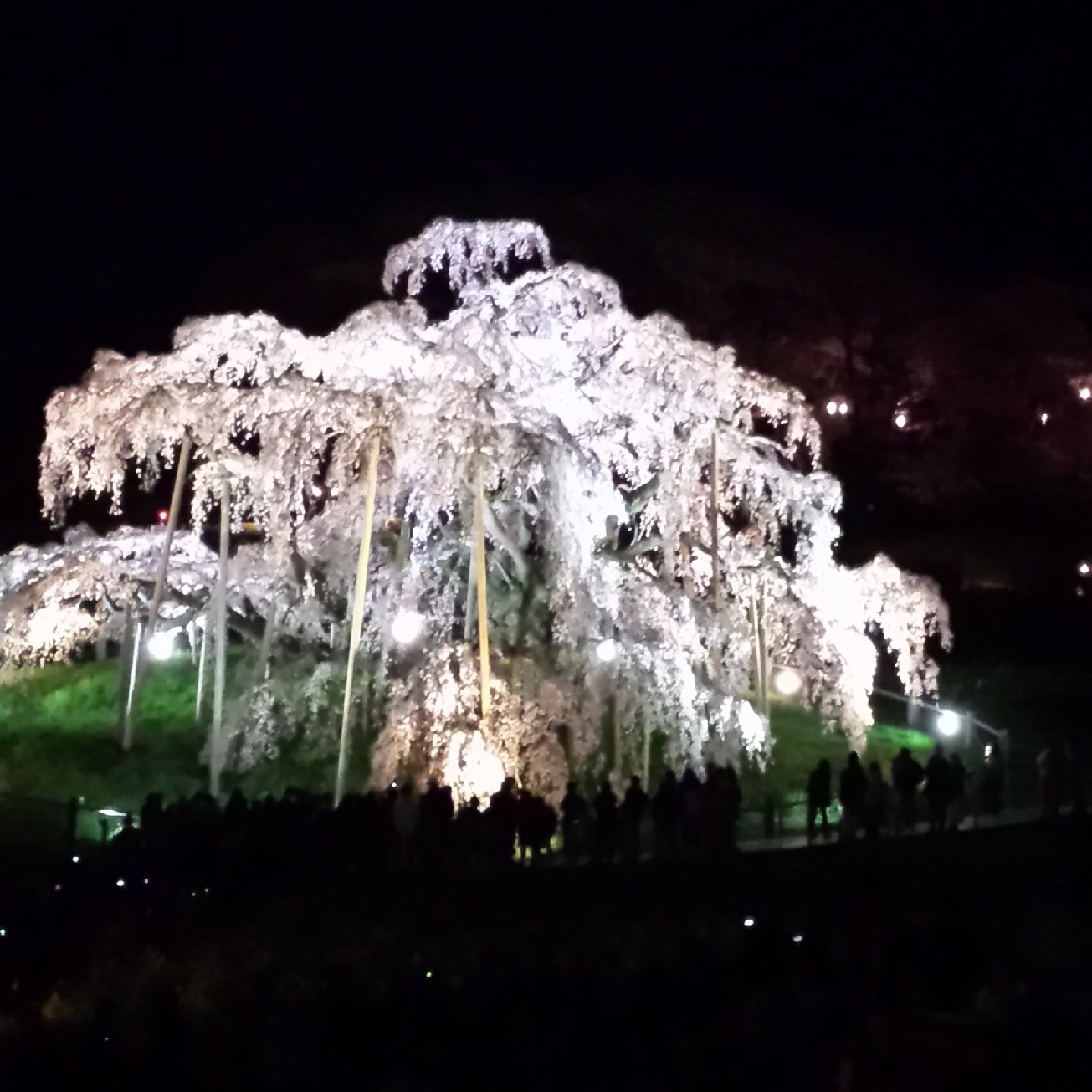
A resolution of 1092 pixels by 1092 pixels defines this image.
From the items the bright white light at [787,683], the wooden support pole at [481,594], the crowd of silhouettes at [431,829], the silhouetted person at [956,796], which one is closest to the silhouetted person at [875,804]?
the silhouetted person at [956,796]

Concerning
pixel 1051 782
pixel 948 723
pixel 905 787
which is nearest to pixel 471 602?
pixel 905 787

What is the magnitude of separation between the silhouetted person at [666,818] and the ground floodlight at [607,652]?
127 inches

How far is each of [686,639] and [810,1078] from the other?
9.52m

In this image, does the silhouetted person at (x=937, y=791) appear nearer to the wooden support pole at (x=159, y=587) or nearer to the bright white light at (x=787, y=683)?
the bright white light at (x=787, y=683)

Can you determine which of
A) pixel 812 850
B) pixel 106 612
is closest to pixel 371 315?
pixel 106 612

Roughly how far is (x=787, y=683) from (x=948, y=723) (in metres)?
3.02

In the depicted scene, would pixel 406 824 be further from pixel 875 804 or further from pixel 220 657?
pixel 220 657

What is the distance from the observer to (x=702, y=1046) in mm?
7617

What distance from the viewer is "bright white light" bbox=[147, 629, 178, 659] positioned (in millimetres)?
22698

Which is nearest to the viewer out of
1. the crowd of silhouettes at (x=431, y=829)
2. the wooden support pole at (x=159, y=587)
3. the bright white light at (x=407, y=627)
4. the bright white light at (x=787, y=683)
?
the crowd of silhouettes at (x=431, y=829)

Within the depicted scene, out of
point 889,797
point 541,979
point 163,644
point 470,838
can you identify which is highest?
point 163,644

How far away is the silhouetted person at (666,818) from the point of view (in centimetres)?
1300

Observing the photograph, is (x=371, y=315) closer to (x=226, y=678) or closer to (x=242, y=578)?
(x=242, y=578)

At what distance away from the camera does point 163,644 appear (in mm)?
24297
